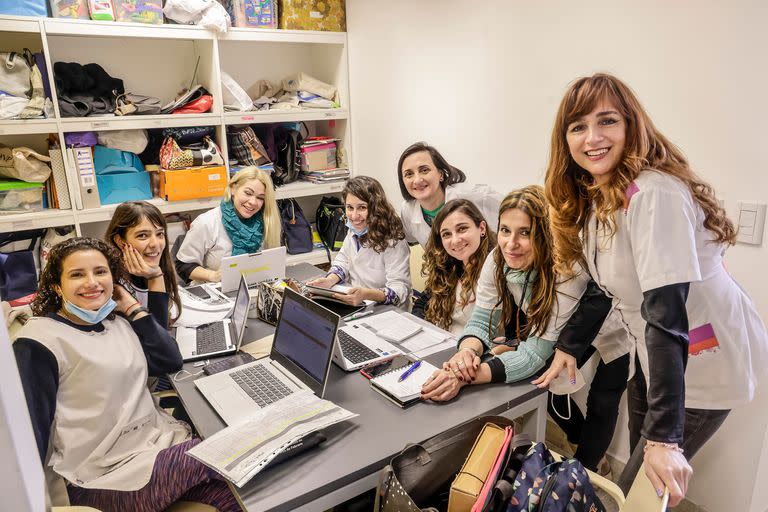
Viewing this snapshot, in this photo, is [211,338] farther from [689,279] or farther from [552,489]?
[689,279]

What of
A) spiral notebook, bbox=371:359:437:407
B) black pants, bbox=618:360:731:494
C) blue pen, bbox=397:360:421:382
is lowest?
black pants, bbox=618:360:731:494

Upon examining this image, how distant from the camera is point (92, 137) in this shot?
3.10m

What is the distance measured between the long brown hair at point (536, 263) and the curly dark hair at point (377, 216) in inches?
34.2

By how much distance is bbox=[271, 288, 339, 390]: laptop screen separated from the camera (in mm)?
1469

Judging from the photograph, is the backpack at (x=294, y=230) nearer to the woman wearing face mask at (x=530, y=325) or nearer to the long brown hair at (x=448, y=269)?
the long brown hair at (x=448, y=269)

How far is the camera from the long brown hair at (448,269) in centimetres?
216

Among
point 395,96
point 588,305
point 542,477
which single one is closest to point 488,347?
point 588,305

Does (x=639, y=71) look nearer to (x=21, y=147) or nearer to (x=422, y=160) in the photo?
(x=422, y=160)

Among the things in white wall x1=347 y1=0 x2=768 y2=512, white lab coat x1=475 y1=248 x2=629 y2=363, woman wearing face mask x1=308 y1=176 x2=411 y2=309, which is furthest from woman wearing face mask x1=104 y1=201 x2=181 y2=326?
white wall x1=347 y1=0 x2=768 y2=512

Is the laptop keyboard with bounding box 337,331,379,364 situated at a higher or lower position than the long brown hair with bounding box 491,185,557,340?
lower

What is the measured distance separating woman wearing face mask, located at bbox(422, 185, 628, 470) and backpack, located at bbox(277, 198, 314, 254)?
209 cm

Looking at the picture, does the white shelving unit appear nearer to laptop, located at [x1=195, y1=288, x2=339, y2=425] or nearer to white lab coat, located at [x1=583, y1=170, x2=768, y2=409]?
laptop, located at [x1=195, y1=288, x2=339, y2=425]

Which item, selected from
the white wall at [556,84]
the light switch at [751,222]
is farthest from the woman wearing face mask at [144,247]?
the light switch at [751,222]

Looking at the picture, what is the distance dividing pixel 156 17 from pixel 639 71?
2.67 meters
